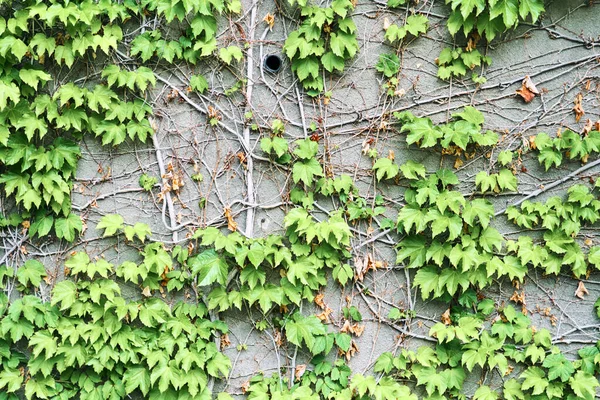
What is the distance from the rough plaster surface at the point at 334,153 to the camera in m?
3.79

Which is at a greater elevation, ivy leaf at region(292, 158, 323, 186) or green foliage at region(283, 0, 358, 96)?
green foliage at region(283, 0, 358, 96)

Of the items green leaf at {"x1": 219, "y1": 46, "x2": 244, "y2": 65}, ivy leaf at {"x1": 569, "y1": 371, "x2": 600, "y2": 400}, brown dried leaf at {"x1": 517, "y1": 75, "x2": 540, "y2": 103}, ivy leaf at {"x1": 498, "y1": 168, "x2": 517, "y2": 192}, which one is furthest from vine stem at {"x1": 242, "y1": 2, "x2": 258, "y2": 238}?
ivy leaf at {"x1": 569, "y1": 371, "x2": 600, "y2": 400}

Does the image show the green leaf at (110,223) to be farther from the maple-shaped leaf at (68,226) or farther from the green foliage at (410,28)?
the green foliage at (410,28)

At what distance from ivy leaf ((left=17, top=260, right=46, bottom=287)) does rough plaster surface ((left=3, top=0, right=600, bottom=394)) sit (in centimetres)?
9

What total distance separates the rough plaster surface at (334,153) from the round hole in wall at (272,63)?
1.9 inches

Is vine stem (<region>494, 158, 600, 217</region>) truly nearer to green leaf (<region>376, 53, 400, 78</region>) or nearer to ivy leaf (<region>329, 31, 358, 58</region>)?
green leaf (<region>376, 53, 400, 78</region>)

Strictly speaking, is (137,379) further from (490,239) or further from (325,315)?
(490,239)

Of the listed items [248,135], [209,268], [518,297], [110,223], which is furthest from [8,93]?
[518,297]

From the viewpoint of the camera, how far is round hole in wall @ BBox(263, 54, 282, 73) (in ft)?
12.7

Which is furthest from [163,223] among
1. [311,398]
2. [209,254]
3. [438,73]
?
[438,73]

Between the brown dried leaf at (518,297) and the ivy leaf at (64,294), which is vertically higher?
the ivy leaf at (64,294)

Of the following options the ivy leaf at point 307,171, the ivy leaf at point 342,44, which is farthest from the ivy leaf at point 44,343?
the ivy leaf at point 342,44

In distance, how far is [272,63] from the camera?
3.90 meters

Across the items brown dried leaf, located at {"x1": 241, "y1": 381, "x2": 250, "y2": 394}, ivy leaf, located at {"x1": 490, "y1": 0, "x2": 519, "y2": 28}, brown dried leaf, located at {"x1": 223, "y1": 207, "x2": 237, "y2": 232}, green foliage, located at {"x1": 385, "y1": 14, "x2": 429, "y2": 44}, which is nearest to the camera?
ivy leaf, located at {"x1": 490, "y1": 0, "x2": 519, "y2": 28}
